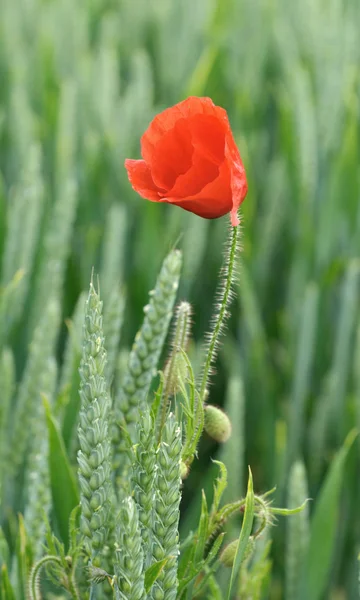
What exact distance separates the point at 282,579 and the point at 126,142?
727mm

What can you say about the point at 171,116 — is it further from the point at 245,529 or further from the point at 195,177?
the point at 245,529

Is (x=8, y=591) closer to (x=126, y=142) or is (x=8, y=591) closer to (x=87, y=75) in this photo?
(x=126, y=142)

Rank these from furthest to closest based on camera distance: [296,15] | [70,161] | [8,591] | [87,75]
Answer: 1. [296,15]
2. [87,75]
3. [70,161]
4. [8,591]

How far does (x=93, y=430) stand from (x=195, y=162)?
7.0 inches

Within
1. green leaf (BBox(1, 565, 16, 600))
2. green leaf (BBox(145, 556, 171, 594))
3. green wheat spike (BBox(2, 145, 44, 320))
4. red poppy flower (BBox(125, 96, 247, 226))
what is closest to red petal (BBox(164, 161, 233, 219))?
red poppy flower (BBox(125, 96, 247, 226))

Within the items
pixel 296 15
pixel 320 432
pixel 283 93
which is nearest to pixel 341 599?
pixel 320 432

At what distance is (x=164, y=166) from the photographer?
569 mm

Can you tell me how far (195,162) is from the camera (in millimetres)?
555

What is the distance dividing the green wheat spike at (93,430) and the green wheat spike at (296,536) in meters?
0.28

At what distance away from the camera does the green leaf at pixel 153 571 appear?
53 cm

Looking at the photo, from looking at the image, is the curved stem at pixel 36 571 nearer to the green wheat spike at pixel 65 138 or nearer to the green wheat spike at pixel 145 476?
the green wheat spike at pixel 145 476

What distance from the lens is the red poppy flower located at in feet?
1.77

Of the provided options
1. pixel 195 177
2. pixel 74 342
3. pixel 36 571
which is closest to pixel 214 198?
pixel 195 177

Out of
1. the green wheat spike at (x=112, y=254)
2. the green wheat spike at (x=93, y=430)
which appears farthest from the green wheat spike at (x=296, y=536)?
the green wheat spike at (x=112, y=254)
